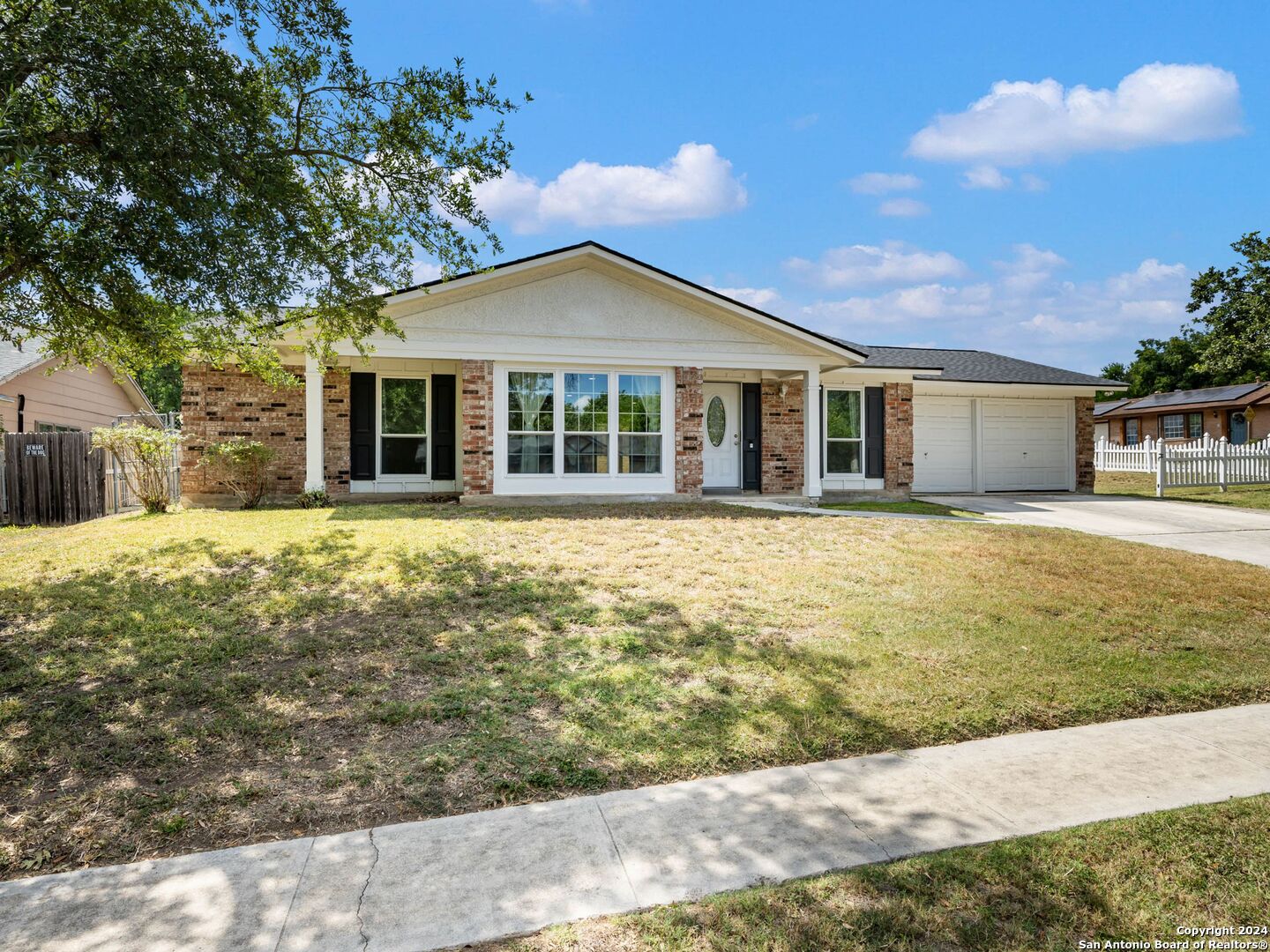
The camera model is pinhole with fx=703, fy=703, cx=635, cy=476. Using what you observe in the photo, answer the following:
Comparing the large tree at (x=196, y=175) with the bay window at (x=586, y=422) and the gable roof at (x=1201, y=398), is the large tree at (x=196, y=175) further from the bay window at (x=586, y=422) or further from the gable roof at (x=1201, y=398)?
the gable roof at (x=1201, y=398)

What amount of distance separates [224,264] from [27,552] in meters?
5.25

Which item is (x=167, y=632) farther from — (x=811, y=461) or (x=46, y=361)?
(x=46, y=361)

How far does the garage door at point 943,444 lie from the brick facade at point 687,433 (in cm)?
668

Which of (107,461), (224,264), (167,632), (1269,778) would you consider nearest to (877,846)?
(1269,778)

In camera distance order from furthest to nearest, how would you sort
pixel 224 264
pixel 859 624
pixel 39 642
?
1. pixel 224 264
2. pixel 859 624
3. pixel 39 642

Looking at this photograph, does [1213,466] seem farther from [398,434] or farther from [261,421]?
[261,421]

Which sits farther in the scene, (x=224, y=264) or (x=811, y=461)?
(x=811, y=461)

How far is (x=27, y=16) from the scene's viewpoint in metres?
5.55

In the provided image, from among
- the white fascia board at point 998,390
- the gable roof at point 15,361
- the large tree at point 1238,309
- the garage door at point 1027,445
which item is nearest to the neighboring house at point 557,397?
the white fascia board at point 998,390

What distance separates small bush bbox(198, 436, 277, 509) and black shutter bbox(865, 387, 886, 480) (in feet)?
41.8

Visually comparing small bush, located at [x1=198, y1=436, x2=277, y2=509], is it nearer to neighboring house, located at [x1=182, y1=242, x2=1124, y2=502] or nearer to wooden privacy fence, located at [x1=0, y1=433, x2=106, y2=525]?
neighboring house, located at [x1=182, y1=242, x2=1124, y2=502]

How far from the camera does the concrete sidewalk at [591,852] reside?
2.46m

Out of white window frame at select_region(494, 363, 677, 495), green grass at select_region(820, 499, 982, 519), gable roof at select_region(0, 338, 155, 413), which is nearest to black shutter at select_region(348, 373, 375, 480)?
white window frame at select_region(494, 363, 677, 495)

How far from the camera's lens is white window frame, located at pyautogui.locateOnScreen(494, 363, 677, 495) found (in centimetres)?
1303
